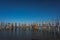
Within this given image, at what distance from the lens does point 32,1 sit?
288cm

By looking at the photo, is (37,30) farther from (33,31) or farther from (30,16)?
(30,16)

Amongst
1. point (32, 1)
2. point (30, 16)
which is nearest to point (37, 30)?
point (30, 16)

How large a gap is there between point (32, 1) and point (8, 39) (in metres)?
0.73

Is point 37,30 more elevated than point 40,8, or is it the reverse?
point 40,8

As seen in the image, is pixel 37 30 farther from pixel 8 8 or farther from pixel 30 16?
pixel 8 8

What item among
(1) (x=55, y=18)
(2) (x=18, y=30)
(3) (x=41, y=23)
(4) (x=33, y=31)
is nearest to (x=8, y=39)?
(2) (x=18, y=30)

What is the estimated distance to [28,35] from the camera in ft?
9.14

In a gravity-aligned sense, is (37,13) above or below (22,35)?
above

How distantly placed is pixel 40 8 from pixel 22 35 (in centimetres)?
53

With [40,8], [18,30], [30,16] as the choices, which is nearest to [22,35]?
[18,30]

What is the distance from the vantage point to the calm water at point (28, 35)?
9.18 ft

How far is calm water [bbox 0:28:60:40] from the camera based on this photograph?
2.80 meters

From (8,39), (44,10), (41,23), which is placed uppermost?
(44,10)

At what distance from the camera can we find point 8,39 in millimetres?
2809
